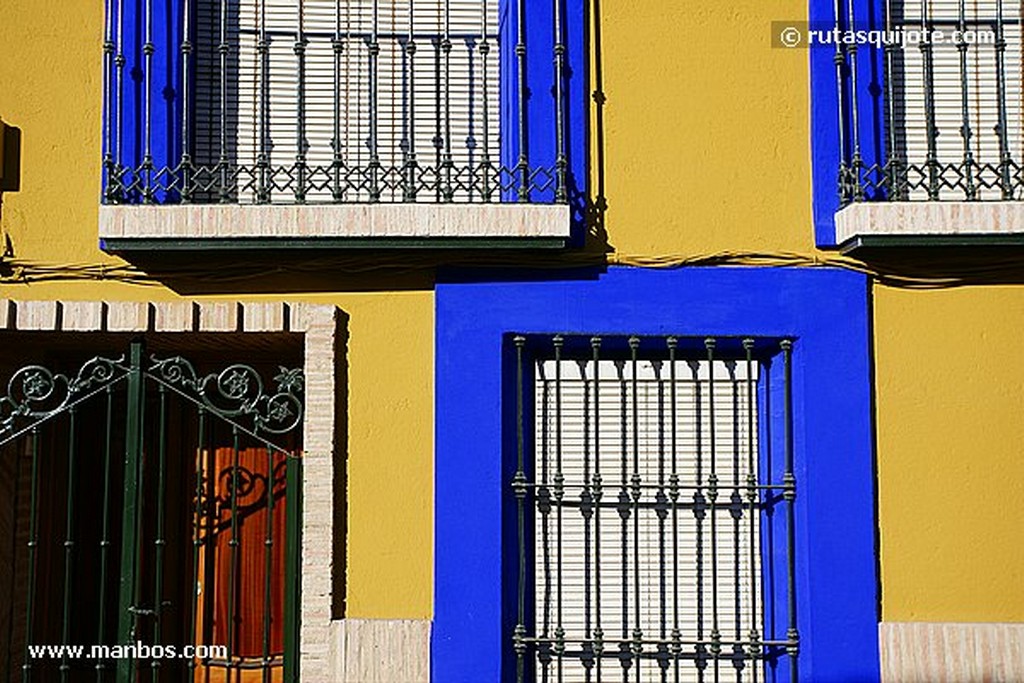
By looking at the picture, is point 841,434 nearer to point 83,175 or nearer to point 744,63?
point 744,63

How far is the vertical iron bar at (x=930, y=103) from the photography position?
5484mm

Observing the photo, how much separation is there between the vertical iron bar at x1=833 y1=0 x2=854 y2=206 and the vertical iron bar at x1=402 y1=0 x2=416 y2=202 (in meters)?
1.92

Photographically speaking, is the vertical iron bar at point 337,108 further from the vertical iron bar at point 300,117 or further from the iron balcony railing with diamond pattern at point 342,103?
the vertical iron bar at point 300,117

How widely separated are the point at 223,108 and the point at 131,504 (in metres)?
1.82

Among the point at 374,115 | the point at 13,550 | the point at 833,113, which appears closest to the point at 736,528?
the point at 833,113

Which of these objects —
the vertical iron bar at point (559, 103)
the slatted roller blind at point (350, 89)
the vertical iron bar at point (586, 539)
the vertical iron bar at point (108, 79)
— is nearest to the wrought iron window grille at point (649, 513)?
the vertical iron bar at point (586, 539)

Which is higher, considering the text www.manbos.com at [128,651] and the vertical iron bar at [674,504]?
the vertical iron bar at [674,504]

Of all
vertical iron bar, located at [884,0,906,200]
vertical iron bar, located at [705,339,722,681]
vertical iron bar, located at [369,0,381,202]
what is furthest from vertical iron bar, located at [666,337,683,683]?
vertical iron bar, located at [369,0,381,202]

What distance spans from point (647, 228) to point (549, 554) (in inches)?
60.9

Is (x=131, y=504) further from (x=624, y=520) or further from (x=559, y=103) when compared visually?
(x=559, y=103)

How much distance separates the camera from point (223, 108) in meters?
5.54

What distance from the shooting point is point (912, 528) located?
17.7 ft

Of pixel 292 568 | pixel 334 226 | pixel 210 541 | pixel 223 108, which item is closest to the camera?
pixel 334 226

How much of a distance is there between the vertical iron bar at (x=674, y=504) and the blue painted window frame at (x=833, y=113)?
0.85 m
